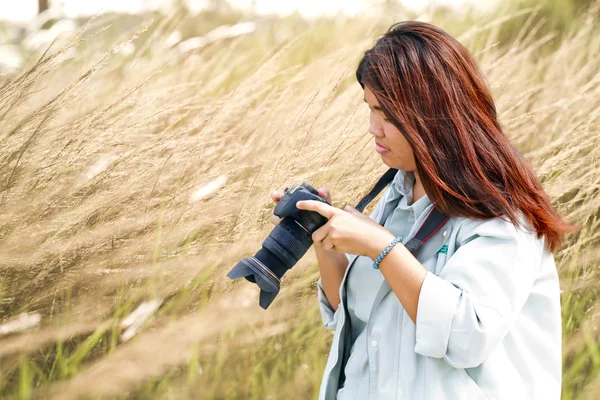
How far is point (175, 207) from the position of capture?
7.98ft

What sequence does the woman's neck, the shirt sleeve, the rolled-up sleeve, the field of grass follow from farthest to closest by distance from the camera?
the field of grass → the rolled-up sleeve → the woman's neck → the shirt sleeve

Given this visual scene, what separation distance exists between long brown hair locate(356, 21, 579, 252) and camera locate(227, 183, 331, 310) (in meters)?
0.23

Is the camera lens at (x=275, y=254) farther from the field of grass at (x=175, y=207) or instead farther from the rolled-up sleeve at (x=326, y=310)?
the field of grass at (x=175, y=207)

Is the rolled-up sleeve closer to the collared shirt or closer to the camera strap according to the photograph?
the collared shirt

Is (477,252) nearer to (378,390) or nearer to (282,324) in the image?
(378,390)

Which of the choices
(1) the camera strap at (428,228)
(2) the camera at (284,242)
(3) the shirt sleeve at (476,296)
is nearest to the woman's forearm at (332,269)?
(2) the camera at (284,242)

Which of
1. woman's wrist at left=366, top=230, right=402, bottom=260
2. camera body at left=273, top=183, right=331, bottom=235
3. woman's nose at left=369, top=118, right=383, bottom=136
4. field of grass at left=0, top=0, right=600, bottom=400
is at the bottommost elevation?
field of grass at left=0, top=0, right=600, bottom=400

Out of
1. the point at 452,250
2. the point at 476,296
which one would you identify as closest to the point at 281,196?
the point at 452,250

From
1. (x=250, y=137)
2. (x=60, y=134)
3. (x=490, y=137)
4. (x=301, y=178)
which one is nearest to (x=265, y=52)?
(x=250, y=137)

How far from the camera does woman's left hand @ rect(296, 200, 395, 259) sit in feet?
4.35

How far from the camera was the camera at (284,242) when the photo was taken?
1444 millimetres

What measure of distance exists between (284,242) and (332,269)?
8.3 inches

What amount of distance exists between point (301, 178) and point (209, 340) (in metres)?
0.64

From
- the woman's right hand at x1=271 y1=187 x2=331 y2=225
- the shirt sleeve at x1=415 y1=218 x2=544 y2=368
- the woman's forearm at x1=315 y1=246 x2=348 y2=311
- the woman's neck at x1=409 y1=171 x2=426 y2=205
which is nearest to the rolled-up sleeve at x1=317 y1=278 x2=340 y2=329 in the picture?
the woman's forearm at x1=315 y1=246 x2=348 y2=311
